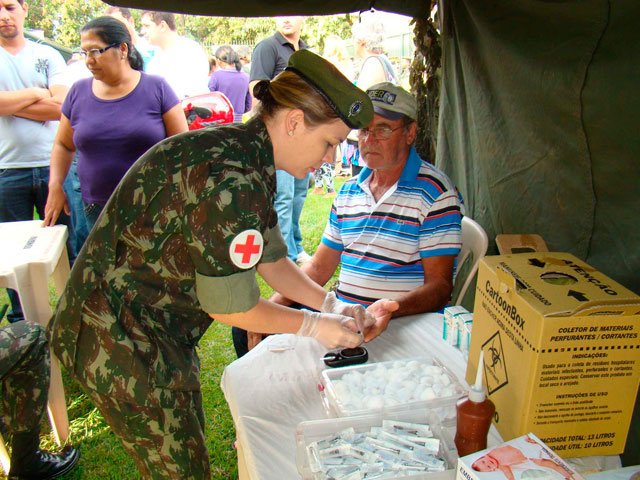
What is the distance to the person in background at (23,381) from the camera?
1729 mm

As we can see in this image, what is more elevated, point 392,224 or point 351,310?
point 392,224

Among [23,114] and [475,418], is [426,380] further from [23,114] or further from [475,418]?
[23,114]

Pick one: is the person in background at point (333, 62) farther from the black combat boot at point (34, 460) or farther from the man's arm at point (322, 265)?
the black combat boot at point (34, 460)

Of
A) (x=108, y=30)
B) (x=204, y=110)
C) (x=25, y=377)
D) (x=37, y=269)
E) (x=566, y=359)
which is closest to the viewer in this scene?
(x=566, y=359)

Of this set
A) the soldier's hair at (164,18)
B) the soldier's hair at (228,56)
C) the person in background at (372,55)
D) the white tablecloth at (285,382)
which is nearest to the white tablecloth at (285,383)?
the white tablecloth at (285,382)

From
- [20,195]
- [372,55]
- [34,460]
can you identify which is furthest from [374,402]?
[372,55]

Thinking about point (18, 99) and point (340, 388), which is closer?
point (340, 388)

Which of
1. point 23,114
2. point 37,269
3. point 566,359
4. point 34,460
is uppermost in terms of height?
point 23,114

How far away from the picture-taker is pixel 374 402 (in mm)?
1062

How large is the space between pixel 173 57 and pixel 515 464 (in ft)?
14.1

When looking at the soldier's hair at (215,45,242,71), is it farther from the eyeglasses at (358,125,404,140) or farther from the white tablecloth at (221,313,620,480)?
the white tablecloth at (221,313,620,480)

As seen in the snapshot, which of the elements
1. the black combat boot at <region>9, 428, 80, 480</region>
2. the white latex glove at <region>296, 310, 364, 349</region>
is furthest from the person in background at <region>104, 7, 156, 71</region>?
the white latex glove at <region>296, 310, 364, 349</region>

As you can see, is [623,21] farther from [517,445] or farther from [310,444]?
[310,444]

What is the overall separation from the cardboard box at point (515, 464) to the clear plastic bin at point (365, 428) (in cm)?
9
